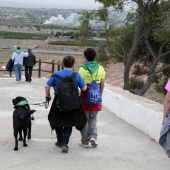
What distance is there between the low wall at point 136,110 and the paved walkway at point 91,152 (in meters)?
0.14

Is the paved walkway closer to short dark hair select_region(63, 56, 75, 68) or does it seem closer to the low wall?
the low wall

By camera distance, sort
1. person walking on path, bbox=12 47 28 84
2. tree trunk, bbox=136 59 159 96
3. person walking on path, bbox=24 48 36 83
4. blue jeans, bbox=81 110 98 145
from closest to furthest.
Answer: blue jeans, bbox=81 110 98 145 → person walking on path, bbox=12 47 28 84 → person walking on path, bbox=24 48 36 83 → tree trunk, bbox=136 59 159 96

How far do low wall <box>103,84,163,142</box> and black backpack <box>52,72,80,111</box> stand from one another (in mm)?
1761

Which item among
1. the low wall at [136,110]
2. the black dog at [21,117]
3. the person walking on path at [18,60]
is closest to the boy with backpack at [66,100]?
the black dog at [21,117]

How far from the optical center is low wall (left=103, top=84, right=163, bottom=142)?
7.48 meters

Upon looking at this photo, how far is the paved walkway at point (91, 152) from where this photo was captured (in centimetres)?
593

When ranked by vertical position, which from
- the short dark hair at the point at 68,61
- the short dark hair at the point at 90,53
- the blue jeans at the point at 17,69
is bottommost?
the blue jeans at the point at 17,69

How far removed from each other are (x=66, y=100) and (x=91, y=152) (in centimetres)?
97

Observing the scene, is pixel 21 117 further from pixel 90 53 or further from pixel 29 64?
pixel 29 64

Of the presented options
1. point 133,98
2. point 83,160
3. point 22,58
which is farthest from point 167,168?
point 22,58

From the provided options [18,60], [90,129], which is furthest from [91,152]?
[18,60]

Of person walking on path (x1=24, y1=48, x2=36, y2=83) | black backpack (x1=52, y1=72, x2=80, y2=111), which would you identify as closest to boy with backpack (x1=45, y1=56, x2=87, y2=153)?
black backpack (x1=52, y1=72, x2=80, y2=111)

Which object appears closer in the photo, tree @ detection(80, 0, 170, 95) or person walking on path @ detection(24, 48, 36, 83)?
person walking on path @ detection(24, 48, 36, 83)

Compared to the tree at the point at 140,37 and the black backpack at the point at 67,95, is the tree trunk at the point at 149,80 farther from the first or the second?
the black backpack at the point at 67,95
